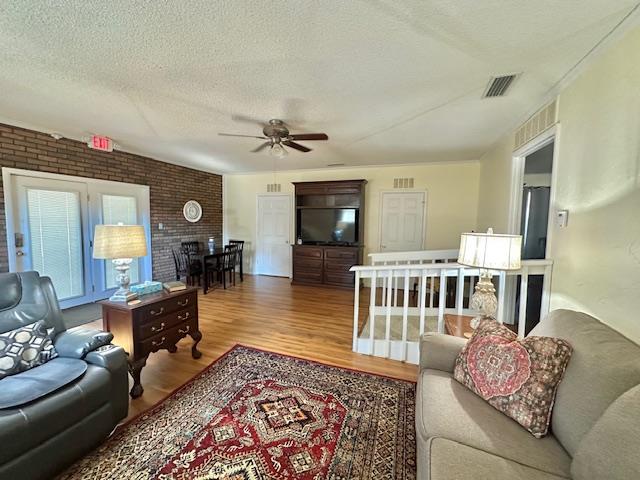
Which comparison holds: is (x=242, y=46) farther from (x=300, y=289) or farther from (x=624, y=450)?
(x=300, y=289)

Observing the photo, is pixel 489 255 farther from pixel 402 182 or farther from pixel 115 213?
pixel 115 213

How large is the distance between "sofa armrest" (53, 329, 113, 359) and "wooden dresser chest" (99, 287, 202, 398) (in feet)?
0.83

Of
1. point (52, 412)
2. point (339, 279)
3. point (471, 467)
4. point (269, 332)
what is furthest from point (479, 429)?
point (339, 279)

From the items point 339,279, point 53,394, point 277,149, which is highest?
point 277,149

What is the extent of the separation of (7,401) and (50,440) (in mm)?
283

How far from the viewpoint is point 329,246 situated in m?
5.46

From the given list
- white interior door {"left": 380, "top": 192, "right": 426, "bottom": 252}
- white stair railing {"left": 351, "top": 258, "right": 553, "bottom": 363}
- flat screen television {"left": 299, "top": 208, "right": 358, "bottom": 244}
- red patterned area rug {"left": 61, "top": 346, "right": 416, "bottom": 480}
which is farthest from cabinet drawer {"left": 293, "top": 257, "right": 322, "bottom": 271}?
red patterned area rug {"left": 61, "top": 346, "right": 416, "bottom": 480}

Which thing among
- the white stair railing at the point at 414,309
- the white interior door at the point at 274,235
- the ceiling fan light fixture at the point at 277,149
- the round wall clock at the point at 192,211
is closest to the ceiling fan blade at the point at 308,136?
the ceiling fan light fixture at the point at 277,149

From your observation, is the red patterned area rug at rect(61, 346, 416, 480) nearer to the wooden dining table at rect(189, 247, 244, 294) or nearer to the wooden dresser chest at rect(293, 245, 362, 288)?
the wooden dining table at rect(189, 247, 244, 294)

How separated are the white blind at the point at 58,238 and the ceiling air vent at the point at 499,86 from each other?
522cm

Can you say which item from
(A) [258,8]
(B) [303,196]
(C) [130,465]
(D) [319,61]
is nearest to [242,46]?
(A) [258,8]

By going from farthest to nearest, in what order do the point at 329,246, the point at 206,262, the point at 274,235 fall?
1. the point at 274,235
2. the point at 329,246
3. the point at 206,262

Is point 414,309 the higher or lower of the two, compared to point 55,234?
lower

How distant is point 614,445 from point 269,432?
164 cm
